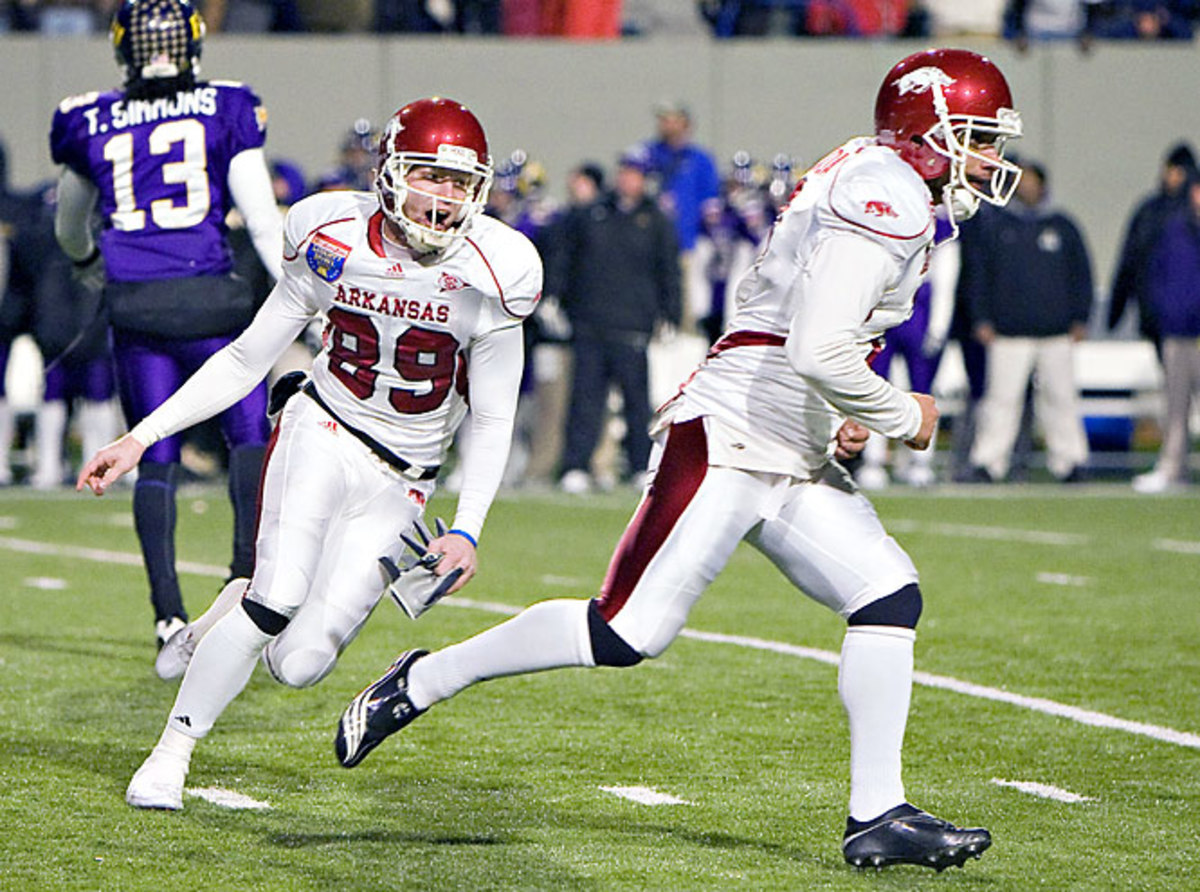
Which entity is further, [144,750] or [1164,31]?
[1164,31]

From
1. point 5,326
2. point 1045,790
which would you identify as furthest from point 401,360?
point 5,326

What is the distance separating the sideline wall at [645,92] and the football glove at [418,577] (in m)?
11.3

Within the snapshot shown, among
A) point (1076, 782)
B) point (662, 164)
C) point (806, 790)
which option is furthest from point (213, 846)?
point (662, 164)

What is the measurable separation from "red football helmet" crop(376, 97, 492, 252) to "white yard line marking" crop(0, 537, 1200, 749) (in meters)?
2.11

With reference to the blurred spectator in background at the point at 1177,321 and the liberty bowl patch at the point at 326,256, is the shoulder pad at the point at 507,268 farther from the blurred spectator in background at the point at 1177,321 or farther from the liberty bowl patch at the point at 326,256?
the blurred spectator in background at the point at 1177,321

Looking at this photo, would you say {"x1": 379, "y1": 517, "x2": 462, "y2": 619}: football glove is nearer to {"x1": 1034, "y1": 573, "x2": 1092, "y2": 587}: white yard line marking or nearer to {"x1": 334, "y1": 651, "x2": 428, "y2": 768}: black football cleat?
{"x1": 334, "y1": 651, "x2": 428, "y2": 768}: black football cleat

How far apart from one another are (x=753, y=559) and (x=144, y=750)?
4285 millimetres

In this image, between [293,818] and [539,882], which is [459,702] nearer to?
[293,818]

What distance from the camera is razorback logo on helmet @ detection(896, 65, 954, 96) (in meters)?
3.84

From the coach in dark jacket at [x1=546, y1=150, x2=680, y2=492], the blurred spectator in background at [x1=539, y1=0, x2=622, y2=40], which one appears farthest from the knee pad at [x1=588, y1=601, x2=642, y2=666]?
the blurred spectator in background at [x1=539, y1=0, x2=622, y2=40]

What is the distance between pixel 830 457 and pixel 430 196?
0.91m

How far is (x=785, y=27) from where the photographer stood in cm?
1605

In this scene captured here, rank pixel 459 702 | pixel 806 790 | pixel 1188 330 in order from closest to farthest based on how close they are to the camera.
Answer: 1. pixel 806 790
2. pixel 459 702
3. pixel 1188 330

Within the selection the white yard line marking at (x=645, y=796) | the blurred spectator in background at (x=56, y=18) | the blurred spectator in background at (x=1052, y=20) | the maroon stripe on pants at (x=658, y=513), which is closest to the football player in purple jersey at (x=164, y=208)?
the white yard line marking at (x=645, y=796)
